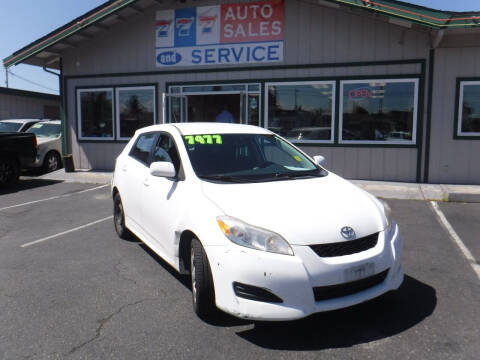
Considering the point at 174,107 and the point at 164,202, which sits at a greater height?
the point at 174,107

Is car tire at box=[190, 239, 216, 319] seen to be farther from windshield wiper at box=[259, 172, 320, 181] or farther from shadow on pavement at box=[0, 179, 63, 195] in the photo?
shadow on pavement at box=[0, 179, 63, 195]

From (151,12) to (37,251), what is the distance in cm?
→ 874

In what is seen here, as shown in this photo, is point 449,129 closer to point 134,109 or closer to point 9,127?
point 134,109

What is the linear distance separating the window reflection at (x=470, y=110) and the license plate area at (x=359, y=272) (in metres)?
8.25

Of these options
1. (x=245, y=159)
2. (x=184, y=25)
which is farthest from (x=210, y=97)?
(x=245, y=159)

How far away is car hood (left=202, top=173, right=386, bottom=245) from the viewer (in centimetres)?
324

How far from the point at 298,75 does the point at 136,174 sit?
6995mm

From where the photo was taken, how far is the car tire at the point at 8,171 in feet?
36.0

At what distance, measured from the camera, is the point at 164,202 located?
14.2 ft

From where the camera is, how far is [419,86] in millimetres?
10258

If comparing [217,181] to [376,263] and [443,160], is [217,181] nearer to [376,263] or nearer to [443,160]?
[376,263]

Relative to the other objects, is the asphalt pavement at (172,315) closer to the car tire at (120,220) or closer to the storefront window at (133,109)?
the car tire at (120,220)

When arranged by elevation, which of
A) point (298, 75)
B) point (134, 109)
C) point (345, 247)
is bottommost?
point (345, 247)

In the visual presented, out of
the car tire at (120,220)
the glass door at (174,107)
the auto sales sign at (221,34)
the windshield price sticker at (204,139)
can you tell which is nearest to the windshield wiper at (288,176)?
the windshield price sticker at (204,139)
